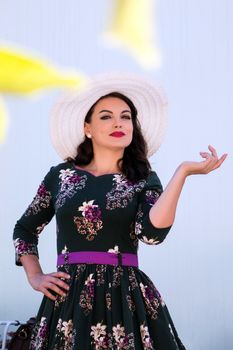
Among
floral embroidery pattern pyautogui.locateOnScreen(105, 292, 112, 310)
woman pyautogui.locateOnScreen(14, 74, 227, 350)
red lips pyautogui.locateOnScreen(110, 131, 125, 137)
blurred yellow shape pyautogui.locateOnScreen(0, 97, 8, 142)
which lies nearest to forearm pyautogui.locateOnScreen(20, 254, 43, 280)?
woman pyautogui.locateOnScreen(14, 74, 227, 350)

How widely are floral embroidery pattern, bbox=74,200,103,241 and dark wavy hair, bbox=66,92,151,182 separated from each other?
0.35 ft

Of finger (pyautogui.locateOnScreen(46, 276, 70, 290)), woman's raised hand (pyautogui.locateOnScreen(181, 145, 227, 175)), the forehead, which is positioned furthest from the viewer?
the forehead

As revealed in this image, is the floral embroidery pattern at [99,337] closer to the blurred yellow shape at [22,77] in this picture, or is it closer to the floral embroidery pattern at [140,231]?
the floral embroidery pattern at [140,231]

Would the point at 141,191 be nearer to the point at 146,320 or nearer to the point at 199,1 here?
the point at 146,320

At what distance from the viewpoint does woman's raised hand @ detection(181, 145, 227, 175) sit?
1.14 meters

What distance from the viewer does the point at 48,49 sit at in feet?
9.55

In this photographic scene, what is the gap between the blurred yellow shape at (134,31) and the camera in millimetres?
158

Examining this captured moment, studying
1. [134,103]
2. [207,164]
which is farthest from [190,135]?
[207,164]

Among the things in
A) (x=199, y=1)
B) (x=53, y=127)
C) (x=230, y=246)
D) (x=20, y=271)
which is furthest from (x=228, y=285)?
(x=53, y=127)

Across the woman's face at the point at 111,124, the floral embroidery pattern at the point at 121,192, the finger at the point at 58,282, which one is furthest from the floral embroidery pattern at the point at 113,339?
the woman's face at the point at 111,124

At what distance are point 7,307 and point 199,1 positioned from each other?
1.33 m

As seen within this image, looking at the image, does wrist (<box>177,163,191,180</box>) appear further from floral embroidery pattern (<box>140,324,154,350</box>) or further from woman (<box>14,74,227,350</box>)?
floral embroidery pattern (<box>140,324,154,350</box>)

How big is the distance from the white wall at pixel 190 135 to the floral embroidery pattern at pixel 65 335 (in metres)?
1.29

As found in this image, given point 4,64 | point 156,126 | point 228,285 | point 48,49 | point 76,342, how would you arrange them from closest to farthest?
point 4,64 → point 76,342 → point 156,126 → point 228,285 → point 48,49
